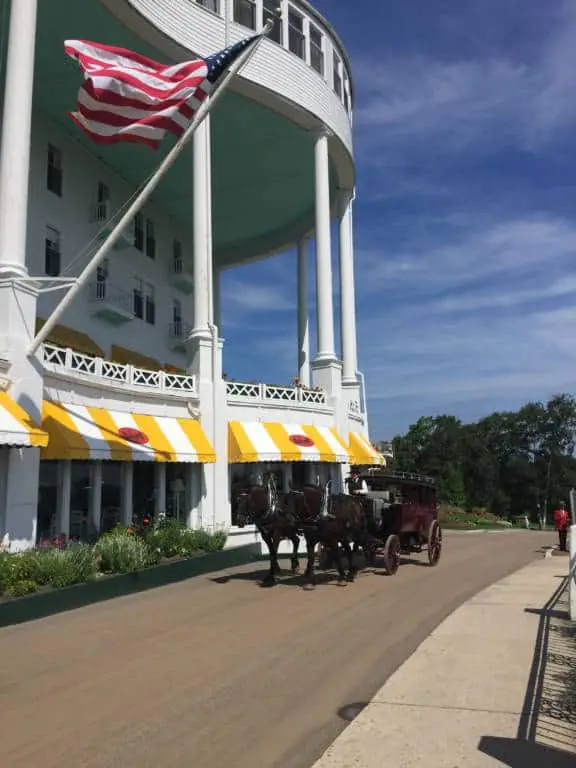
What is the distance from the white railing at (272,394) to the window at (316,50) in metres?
13.8

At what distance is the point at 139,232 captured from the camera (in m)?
29.5

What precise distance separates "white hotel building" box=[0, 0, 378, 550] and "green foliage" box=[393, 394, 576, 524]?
173 ft

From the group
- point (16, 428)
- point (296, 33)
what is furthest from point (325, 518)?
point (296, 33)

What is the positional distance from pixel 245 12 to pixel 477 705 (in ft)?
85.2

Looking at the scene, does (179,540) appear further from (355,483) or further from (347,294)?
(347,294)

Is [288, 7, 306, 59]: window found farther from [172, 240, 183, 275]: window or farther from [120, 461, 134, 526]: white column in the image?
[120, 461, 134, 526]: white column

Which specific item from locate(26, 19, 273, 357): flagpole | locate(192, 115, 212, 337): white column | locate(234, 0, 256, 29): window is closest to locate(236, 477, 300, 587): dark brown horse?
locate(26, 19, 273, 357): flagpole

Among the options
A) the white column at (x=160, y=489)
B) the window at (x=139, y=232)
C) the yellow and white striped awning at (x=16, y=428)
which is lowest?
the white column at (x=160, y=489)

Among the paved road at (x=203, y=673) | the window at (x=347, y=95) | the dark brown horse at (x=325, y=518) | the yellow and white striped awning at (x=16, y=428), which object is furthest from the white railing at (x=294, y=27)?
the paved road at (x=203, y=673)

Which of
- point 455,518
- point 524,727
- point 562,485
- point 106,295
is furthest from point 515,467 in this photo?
point 524,727

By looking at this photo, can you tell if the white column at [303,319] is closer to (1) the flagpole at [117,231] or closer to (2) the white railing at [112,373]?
(2) the white railing at [112,373]

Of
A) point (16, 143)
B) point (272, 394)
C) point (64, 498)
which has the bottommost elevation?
point (64, 498)

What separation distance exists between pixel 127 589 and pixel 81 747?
8430 mm

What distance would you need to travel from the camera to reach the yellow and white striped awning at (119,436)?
571 inches
